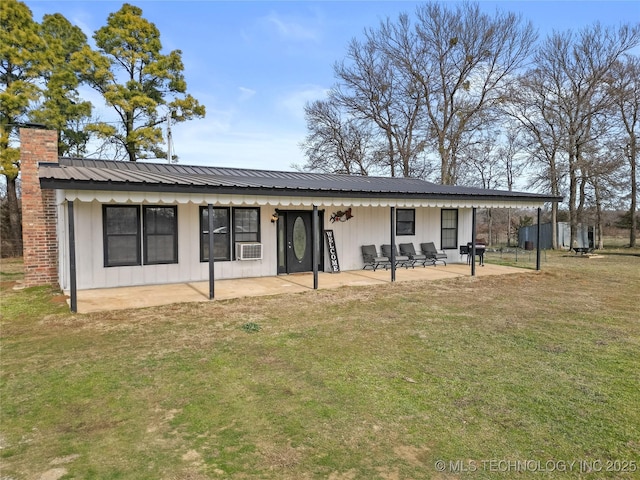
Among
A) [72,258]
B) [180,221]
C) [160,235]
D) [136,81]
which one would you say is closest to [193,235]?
[180,221]

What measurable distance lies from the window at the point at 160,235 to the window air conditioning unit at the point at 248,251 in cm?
154

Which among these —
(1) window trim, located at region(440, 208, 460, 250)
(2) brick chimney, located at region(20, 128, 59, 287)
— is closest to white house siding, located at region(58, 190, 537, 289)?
(2) brick chimney, located at region(20, 128, 59, 287)

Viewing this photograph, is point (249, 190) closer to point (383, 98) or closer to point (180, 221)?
point (180, 221)

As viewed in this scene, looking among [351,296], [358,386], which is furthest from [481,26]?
[358,386]

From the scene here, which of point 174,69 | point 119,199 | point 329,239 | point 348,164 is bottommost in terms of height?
point 329,239

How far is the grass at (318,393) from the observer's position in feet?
9.09

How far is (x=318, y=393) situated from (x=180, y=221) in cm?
713

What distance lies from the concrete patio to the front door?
16.3 inches

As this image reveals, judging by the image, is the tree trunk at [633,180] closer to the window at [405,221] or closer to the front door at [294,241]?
the window at [405,221]

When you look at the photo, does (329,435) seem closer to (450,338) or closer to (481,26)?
(450,338)

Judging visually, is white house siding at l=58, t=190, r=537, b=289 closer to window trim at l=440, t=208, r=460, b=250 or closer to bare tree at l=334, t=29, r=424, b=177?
window trim at l=440, t=208, r=460, b=250

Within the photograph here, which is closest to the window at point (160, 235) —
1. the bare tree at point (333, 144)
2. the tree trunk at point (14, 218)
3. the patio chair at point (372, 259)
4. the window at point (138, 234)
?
the window at point (138, 234)

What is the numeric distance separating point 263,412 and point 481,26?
25.7m

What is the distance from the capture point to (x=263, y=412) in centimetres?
348
